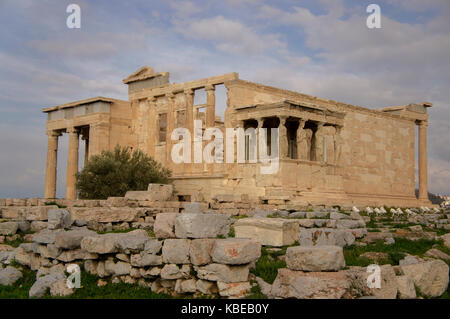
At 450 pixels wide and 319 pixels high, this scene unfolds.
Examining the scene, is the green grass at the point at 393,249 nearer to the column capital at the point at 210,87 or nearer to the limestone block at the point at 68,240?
the limestone block at the point at 68,240

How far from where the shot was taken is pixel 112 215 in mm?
13445

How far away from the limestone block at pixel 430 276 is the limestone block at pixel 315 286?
4.16 feet

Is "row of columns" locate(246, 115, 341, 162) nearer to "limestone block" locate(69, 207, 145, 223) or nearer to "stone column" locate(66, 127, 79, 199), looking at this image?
"limestone block" locate(69, 207, 145, 223)

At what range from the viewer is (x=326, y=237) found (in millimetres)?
9781

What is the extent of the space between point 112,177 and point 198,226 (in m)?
16.7

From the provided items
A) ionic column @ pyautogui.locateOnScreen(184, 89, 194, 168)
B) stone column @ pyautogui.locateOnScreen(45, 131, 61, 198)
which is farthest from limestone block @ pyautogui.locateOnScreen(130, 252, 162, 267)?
stone column @ pyautogui.locateOnScreen(45, 131, 61, 198)

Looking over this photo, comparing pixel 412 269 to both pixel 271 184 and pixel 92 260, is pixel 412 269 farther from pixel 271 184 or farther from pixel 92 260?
pixel 271 184

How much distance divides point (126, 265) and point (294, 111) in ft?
54.5

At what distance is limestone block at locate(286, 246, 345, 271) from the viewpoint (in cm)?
594

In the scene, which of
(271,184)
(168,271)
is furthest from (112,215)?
(271,184)

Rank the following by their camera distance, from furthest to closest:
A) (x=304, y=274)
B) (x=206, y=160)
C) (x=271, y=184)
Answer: (x=206, y=160), (x=271, y=184), (x=304, y=274)

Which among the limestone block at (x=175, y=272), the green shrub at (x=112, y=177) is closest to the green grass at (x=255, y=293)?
the limestone block at (x=175, y=272)

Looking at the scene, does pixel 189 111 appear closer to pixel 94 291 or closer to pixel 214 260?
pixel 94 291

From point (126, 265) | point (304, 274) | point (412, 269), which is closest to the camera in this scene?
point (304, 274)
